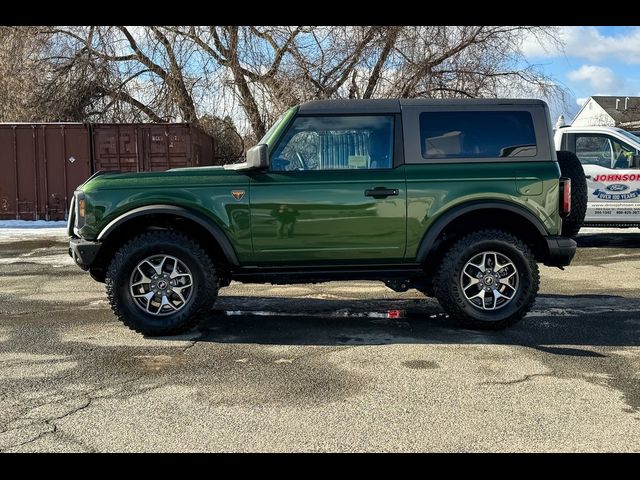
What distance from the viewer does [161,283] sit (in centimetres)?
491

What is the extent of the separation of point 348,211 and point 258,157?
35.6 inches

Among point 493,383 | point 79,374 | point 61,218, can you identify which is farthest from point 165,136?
point 493,383

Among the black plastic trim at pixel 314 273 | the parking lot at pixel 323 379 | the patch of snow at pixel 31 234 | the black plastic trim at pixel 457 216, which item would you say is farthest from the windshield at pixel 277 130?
the patch of snow at pixel 31 234

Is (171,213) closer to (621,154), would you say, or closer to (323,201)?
(323,201)

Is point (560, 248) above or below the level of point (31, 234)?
above

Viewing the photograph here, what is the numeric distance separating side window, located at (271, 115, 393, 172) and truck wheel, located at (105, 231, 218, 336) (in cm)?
109

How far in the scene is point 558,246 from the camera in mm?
4984

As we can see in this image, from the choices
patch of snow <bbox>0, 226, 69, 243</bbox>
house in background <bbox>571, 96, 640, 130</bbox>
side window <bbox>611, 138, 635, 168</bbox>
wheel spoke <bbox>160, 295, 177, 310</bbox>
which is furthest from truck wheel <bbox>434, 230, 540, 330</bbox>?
house in background <bbox>571, 96, 640, 130</bbox>

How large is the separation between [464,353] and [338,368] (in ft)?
3.46

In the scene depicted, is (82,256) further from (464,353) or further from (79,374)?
(464,353)

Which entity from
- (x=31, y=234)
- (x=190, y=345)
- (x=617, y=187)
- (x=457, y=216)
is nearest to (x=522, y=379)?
(x=457, y=216)

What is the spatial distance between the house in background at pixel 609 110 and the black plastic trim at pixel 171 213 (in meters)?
47.5

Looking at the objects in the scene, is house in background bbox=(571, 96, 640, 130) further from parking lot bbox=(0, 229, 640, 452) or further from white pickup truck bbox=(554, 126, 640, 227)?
parking lot bbox=(0, 229, 640, 452)

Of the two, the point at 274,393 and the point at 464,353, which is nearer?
the point at 274,393
